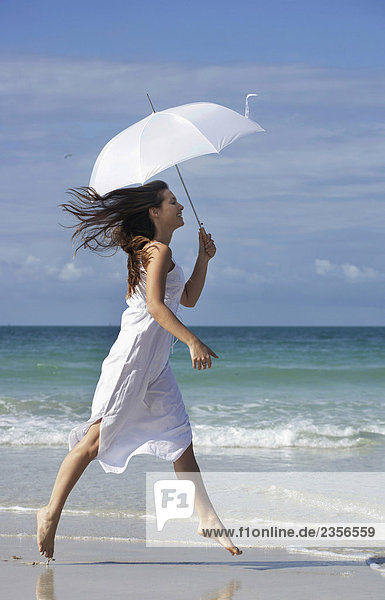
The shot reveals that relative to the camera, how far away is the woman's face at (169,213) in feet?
12.3

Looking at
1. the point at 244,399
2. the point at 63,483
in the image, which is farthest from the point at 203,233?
the point at 244,399

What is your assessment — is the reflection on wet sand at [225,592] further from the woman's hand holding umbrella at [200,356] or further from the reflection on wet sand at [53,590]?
the woman's hand holding umbrella at [200,356]

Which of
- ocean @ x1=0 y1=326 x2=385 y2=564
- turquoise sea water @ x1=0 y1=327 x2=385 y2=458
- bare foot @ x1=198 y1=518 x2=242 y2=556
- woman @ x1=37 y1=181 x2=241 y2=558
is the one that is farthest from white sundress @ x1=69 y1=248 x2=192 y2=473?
turquoise sea water @ x1=0 y1=327 x2=385 y2=458

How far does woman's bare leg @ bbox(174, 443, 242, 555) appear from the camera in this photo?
364 cm

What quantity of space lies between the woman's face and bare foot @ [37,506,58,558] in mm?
1446

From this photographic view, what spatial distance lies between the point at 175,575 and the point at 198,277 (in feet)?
4.68

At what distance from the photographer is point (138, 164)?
3.86m

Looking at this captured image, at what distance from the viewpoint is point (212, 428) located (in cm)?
970

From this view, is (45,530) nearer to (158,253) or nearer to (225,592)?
(225,592)

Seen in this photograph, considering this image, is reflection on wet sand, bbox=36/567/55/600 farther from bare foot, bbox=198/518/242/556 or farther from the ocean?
the ocean

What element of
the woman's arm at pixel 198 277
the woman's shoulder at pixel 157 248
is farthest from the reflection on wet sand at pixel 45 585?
the woman's shoulder at pixel 157 248

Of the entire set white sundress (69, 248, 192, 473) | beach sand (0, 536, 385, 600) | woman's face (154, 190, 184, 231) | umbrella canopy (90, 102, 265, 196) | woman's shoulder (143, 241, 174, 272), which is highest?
umbrella canopy (90, 102, 265, 196)

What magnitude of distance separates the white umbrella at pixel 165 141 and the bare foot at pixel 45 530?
160 cm

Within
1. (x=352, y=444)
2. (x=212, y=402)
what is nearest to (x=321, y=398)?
(x=212, y=402)
